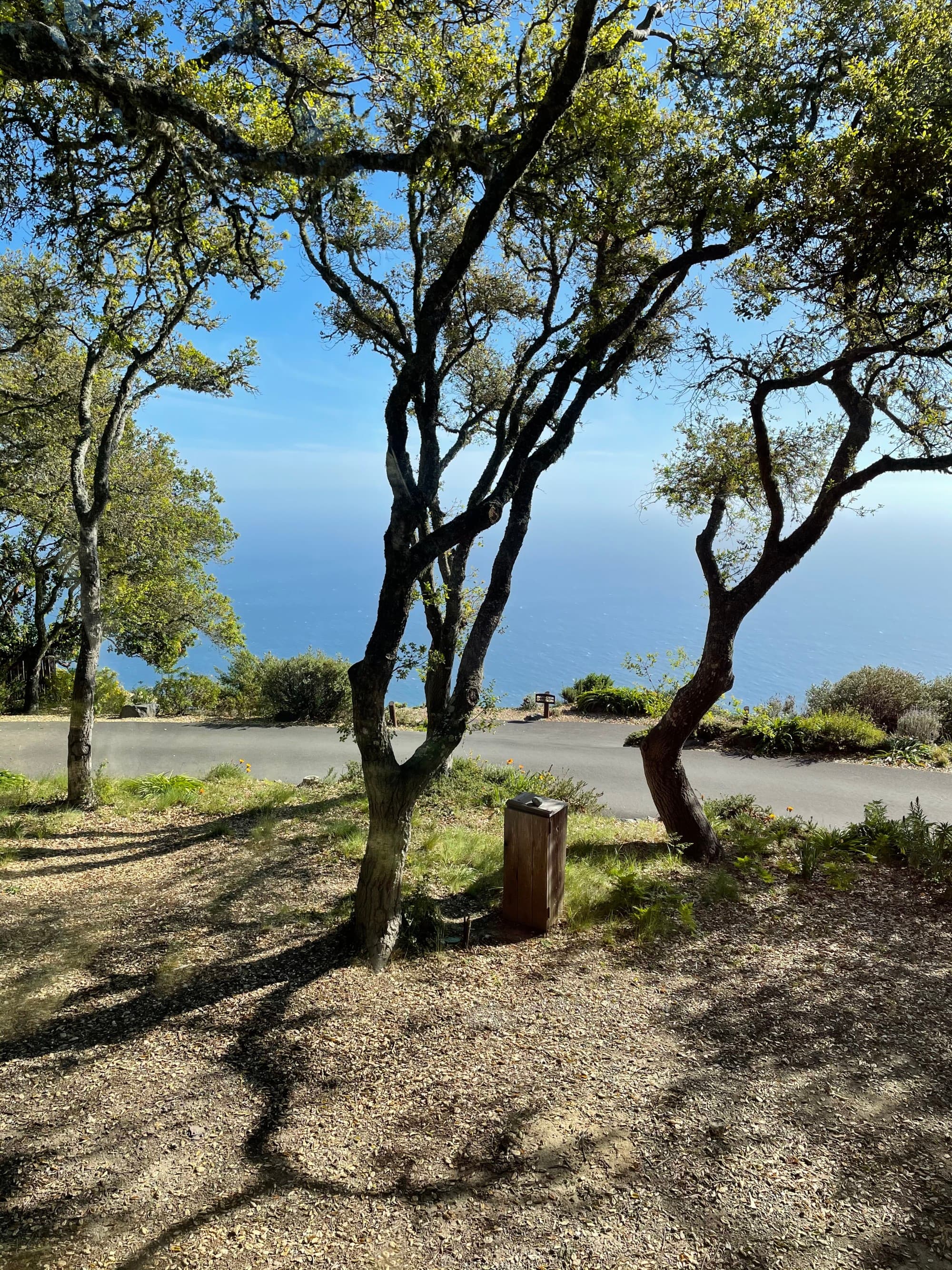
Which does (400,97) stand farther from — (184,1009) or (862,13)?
(184,1009)

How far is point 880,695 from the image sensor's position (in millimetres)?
16109

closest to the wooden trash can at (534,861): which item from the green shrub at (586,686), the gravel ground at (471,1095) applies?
the gravel ground at (471,1095)

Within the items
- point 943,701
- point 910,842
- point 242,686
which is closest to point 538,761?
point 910,842

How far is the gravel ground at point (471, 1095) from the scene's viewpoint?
2680 mm

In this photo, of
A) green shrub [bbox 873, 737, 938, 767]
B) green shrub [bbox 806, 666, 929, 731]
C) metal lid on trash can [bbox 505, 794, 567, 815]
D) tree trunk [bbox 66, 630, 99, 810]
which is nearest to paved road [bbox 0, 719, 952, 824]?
green shrub [bbox 873, 737, 938, 767]

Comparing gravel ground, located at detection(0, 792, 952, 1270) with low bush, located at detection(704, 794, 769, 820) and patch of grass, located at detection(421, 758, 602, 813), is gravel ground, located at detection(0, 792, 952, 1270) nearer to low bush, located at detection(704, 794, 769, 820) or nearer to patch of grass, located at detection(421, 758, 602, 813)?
low bush, located at detection(704, 794, 769, 820)

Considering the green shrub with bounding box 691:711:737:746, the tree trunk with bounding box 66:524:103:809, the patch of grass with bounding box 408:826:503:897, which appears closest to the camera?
the patch of grass with bounding box 408:826:503:897

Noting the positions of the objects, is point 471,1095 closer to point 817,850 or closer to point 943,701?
point 817,850

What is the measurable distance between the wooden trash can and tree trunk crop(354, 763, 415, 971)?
97cm

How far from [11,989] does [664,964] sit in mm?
4373

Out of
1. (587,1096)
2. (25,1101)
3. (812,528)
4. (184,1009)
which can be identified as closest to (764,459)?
(812,528)

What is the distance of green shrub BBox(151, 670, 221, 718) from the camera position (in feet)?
68.5

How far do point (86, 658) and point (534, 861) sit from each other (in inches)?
238

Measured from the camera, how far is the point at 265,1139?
3.14 metres
